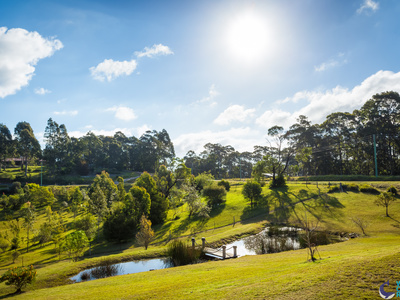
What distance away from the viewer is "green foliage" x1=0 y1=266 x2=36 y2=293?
11156 millimetres

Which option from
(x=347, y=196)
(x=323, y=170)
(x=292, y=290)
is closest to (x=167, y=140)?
(x=323, y=170)

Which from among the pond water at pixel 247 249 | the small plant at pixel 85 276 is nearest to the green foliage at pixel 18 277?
the pond water at pixel 247 249

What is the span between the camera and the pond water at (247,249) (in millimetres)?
15009

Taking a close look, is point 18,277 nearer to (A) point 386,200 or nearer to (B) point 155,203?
(B) point 155,203

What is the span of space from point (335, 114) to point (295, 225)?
47587 millimetres

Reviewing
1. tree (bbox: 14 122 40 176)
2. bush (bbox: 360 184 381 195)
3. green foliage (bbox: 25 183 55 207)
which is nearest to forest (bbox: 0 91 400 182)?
tree (bbox: 14 122 40 176)

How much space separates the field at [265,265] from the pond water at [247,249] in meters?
0.94

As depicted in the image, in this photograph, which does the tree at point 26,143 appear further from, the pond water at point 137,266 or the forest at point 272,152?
the pond water at point 137,266

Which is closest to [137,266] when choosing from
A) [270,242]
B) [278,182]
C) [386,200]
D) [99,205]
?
[270,242]

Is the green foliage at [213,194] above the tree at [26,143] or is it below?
below

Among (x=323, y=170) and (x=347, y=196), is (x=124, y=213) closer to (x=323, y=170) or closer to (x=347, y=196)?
(x=347, y=196)

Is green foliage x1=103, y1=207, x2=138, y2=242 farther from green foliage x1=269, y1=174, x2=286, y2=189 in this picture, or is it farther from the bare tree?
green foliage x1=269, y1=174, x2=286, y2=189

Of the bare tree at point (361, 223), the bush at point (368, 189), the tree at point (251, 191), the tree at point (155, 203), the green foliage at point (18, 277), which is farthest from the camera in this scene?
the tree at point (251, 191)

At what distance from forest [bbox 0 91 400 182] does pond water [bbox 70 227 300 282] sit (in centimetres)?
2117
